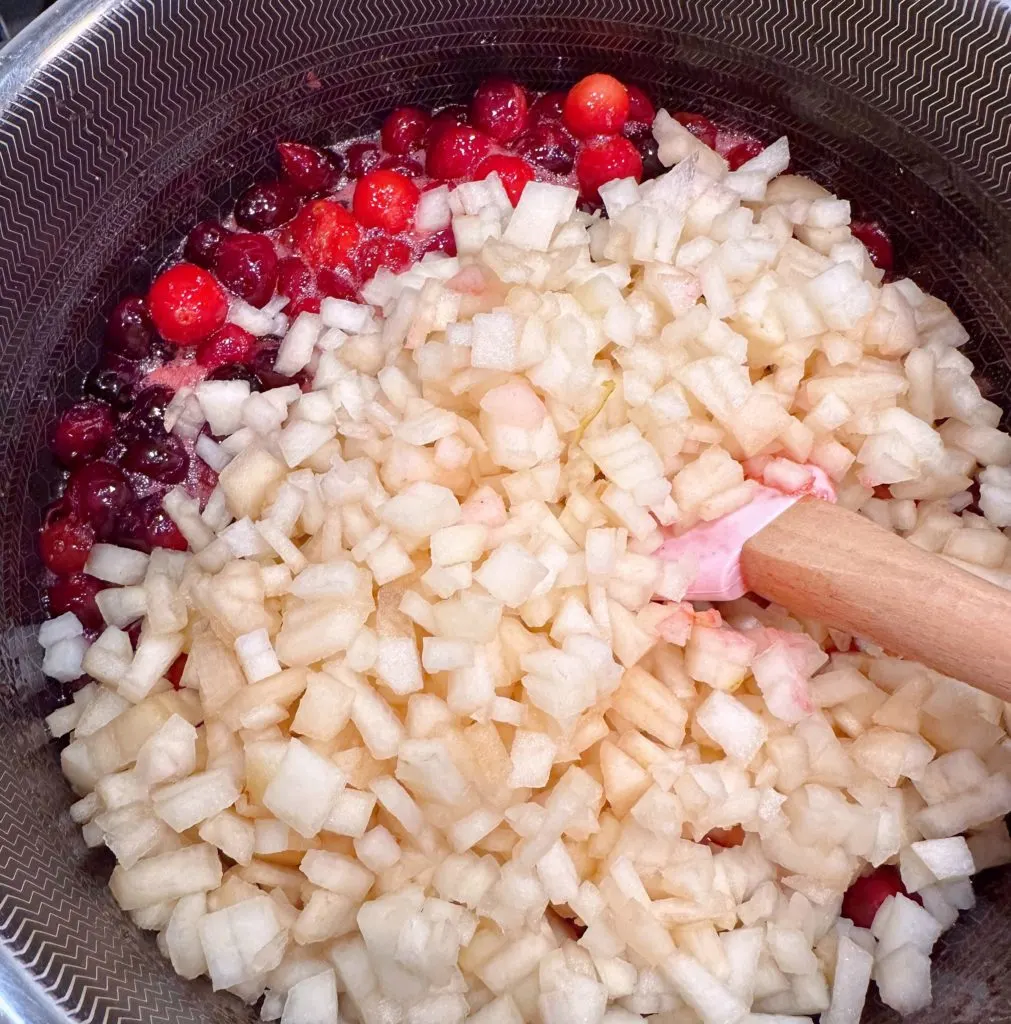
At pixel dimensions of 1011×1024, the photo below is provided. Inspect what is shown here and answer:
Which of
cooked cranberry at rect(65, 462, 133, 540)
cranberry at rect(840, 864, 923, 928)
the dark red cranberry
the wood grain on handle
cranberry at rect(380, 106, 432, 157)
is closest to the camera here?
the wood grain on handle

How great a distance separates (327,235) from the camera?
5.44ft

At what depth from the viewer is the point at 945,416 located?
157 centimetres

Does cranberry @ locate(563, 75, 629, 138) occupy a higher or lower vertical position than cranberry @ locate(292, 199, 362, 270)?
higher

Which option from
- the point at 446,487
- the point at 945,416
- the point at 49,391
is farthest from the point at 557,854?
the point at 49,391

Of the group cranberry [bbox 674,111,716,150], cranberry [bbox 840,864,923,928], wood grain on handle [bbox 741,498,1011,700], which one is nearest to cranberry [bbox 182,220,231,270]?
cranberry [bbox 674,111,716,150]

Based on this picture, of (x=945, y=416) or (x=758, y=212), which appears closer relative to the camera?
(x=945, y=416)

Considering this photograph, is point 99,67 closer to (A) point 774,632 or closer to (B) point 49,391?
(B) point 49,391

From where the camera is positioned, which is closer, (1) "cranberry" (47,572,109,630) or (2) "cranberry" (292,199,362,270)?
(1) "cranberry" (47,572,109,630)

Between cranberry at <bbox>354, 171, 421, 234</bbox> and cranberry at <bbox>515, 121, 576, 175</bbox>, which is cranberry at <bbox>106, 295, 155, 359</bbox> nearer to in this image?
cranberry at <bbox>354, 171, 421, 234</bbox>

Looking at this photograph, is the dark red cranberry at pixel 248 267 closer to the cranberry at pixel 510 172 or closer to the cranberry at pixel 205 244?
the cranberry at pixel 205 244

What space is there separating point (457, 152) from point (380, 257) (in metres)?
0.24

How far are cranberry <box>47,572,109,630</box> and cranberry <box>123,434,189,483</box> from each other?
0.65ft

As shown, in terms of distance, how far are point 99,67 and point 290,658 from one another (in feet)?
3.09

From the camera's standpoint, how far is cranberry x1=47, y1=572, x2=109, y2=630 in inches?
59.8
